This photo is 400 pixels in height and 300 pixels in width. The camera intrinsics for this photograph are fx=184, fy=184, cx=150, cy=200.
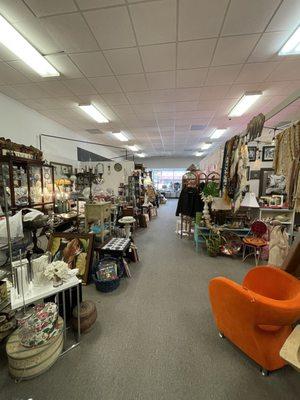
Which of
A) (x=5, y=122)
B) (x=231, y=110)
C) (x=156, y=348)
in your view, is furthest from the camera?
(x=231, y=110)

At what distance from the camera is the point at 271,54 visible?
8.75 ft

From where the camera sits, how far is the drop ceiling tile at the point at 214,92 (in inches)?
142

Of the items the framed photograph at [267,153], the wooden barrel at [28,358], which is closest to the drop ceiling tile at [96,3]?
the wooden barrel at [28,358]

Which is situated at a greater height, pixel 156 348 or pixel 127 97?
pixel 127 97

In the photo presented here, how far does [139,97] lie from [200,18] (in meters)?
2.14

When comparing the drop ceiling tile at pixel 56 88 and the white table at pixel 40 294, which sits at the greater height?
the drop ceiling tile at pixel 56 88

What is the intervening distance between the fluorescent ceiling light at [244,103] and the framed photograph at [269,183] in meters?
1.60

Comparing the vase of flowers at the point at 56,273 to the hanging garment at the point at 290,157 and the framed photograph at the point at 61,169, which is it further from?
the framed photograph at the point at 61,169

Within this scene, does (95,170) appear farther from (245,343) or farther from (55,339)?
(245,343)

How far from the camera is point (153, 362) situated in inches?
60.0

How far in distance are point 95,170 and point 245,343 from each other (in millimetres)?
6113

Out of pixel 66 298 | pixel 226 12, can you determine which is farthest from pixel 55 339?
pixel 226 12

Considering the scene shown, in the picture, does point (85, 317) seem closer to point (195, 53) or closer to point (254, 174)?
point (195, 53)

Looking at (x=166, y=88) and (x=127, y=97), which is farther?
(x=127, y=97)
